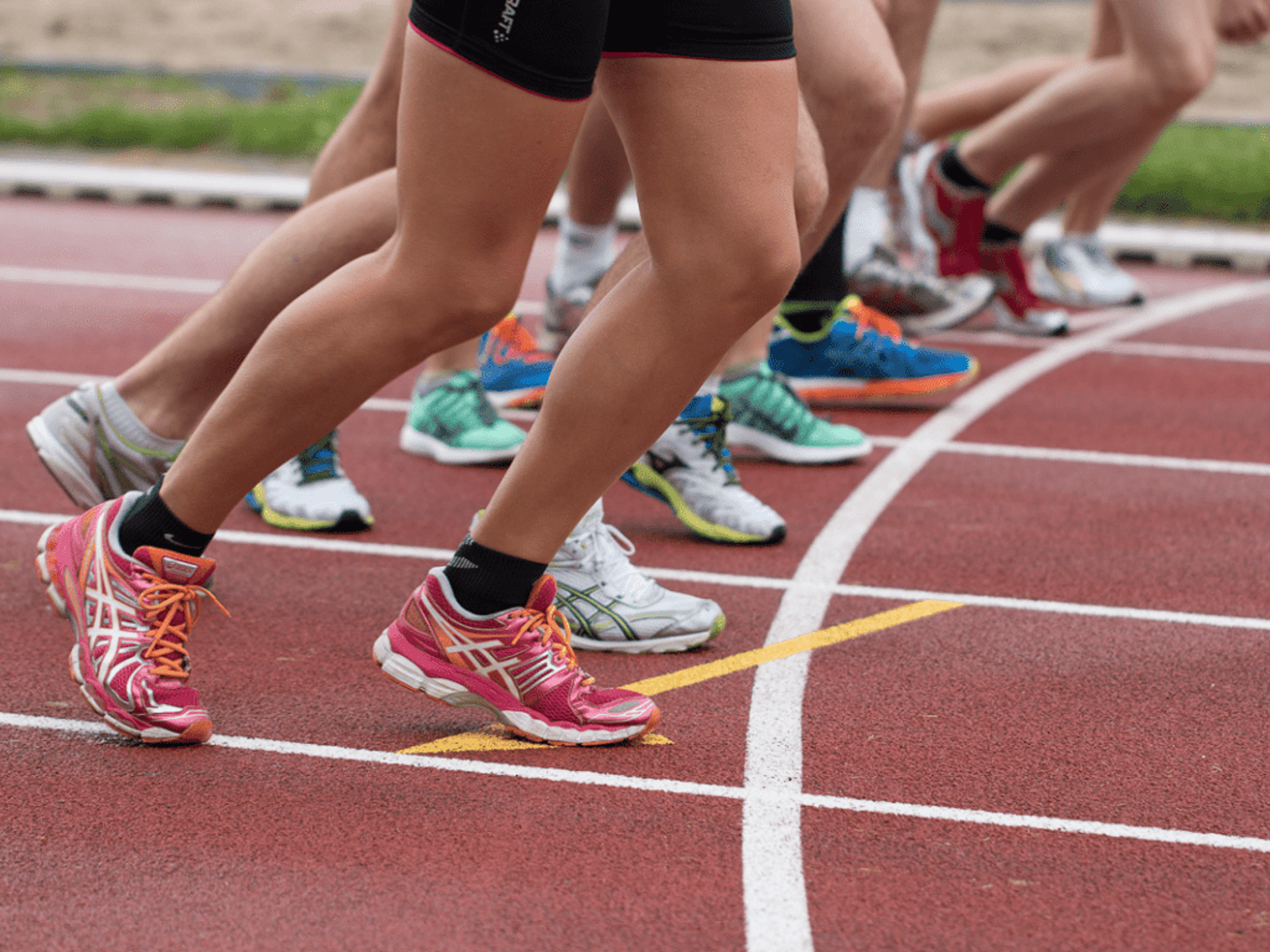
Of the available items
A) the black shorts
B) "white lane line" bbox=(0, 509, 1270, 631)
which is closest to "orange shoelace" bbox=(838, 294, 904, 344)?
"white lane line" bbox=(0, 509, 1270, 631)

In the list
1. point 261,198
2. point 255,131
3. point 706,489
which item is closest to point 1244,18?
point 706,489

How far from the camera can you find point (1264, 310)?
24.7ft

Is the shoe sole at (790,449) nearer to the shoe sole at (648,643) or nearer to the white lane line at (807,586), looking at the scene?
the white lane line at (807,586)

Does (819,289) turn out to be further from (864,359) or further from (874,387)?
(874,387)

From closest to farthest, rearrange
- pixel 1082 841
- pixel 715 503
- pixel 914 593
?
pixel 1082 841
pixel 914 593
pixel 715 503

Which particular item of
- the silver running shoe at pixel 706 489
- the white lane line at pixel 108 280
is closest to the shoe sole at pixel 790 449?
the silver running shoe at pixel 706 489

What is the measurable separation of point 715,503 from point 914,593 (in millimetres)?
488

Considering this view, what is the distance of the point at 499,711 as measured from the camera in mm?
2494

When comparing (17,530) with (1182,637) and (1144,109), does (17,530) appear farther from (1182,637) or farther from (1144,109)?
(1144,109)

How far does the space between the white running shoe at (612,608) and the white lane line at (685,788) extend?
0.52 meters

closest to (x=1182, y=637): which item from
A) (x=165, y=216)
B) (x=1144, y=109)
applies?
(x=1144, y=109)

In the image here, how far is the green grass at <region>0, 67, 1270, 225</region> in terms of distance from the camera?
1081 centimetres

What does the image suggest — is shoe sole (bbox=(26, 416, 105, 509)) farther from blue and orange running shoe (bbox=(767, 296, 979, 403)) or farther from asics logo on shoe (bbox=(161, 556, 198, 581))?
blue and orange running shoe (bbox=(767, 296, 979, 403))

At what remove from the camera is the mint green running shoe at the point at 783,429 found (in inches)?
169
